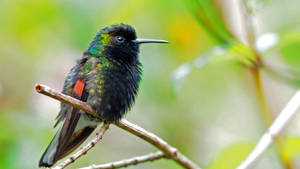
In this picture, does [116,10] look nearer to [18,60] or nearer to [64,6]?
[64,6]

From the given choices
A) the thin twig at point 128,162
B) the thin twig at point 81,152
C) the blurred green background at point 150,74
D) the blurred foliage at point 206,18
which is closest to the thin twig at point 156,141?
the thin twig at point 128,162

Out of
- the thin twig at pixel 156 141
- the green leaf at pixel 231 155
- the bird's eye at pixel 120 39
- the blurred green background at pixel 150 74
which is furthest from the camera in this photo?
the blurred green background at pixel 150 74

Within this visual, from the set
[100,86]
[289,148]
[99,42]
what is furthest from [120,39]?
[289,148]

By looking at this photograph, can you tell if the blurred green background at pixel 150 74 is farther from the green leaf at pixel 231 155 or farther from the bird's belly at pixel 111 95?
the green leaf at pixel 231 155

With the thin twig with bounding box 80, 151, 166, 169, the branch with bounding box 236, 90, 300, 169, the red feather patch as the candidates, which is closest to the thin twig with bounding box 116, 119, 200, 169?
the thin twig with bounding box 80, 151, 166, 169

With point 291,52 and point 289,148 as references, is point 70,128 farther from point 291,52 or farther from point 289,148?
point 291,52
